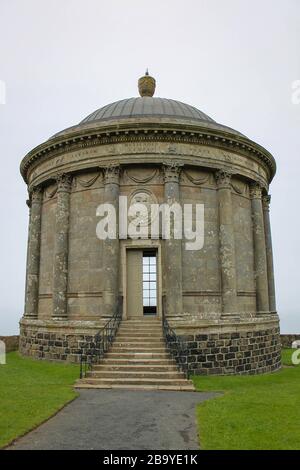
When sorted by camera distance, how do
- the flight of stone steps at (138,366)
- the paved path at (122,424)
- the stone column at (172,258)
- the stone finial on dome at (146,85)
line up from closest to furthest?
the paved path at (122,424) → the flight of stone steps at (138,366) → the stone column at (172,258) → the stone finial on dome at (146,85)

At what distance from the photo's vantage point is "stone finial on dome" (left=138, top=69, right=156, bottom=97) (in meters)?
21.9

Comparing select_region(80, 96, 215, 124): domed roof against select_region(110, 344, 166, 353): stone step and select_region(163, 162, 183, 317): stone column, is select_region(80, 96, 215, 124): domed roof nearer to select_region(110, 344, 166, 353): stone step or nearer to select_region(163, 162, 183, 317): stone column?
select_region(163, 162, 183, 317): stone column

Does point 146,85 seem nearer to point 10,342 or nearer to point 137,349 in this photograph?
point 137,349

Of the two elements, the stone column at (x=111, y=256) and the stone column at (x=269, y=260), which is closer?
the stone column at (x=111, y=256)

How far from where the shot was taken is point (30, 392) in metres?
9.94

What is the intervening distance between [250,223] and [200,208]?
3260mm

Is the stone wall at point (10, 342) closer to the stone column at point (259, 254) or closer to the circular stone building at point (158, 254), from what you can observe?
the circular stone building at point (158, 254)

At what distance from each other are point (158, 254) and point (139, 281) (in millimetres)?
1292

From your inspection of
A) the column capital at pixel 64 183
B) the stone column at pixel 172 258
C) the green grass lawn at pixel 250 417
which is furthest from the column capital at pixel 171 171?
the green grass lawn at pixel 250 417

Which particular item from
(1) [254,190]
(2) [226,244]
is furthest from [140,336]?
(1) [254,190]

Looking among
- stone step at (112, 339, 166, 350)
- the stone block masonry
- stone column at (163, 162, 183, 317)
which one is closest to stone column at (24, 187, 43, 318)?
the stone block masonry

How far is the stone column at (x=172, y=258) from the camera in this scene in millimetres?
14398

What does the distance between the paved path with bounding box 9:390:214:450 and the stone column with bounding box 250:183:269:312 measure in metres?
8.15
